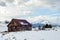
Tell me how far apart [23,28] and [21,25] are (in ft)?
3.69

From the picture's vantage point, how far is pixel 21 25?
5484cm

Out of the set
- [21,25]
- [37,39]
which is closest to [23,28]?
[21,25]

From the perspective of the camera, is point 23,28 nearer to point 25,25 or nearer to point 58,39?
point 25,25

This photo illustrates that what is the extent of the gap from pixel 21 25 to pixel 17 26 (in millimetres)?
1247

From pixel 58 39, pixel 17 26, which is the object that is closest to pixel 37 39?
pixel 58 39

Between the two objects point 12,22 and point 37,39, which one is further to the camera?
point 12,22

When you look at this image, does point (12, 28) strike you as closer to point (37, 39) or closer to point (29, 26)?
point (29, 26)

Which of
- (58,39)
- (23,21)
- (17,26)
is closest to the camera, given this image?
(58,39)

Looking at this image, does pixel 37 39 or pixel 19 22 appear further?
pixel 19 22

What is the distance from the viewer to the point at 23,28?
5509 cm

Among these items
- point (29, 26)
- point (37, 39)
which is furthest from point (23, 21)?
point (37, 39)

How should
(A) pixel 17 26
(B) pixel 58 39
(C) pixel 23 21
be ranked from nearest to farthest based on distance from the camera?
(B) pixel 58 39 → (A) pixel 17 26 → (C) pixel 23 21

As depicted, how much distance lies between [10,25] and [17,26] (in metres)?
2.78

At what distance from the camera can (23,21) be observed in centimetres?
5828
